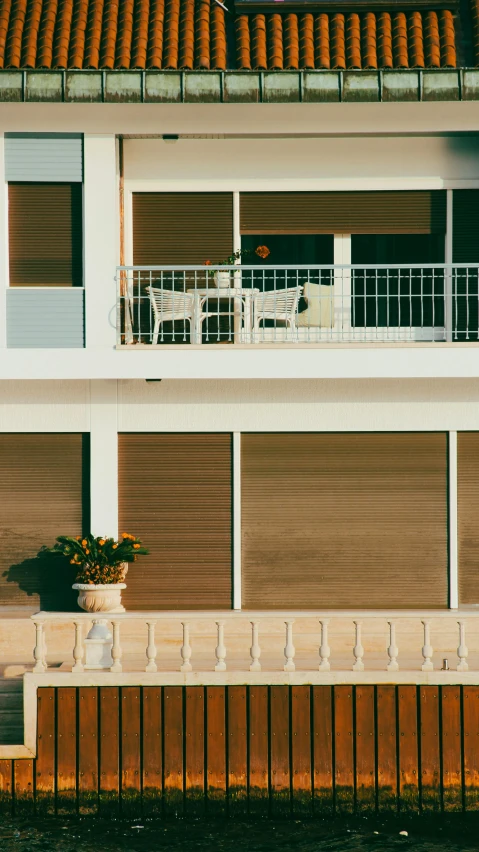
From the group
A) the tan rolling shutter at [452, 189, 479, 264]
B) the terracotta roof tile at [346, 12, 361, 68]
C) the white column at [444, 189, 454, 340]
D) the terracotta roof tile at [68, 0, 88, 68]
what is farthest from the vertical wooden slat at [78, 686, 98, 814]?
the terracotta roof tile at [346, 12, 361, 68]

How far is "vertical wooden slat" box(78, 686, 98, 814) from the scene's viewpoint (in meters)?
12.9

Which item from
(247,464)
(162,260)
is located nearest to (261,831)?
(247,464)

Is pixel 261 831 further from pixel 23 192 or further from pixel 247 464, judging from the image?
pixel 23 192

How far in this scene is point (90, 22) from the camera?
1645cm

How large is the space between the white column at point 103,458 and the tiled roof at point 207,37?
4.27m

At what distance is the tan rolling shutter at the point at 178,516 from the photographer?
16.9m

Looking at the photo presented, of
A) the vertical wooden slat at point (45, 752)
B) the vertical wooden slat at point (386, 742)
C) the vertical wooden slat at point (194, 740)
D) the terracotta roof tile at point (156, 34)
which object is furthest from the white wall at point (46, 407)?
the vertical wooden slat at point (386, 742)

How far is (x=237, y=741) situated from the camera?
13.0 metres

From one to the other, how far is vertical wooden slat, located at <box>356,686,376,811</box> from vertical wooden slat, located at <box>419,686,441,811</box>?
1.67 ft

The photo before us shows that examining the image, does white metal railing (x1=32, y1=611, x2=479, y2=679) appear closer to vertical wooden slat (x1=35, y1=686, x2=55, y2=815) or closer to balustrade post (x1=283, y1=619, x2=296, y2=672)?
balustrade post (x1=283, y1=619, x2=296, y2=672)

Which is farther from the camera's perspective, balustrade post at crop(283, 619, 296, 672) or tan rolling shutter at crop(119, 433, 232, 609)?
tan rolling shutter at crop(119, 433, 232, 609)

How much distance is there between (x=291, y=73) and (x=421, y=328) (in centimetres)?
381

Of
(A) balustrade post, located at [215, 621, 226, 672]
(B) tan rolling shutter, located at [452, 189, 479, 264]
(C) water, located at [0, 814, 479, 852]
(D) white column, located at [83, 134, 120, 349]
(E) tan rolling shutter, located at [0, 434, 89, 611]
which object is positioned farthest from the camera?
(B) tan rolling shutter, located at [452, 189, 479, 264]

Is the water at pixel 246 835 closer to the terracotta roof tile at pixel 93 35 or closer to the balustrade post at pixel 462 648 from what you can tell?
the balustrade post at pixel 462 648
